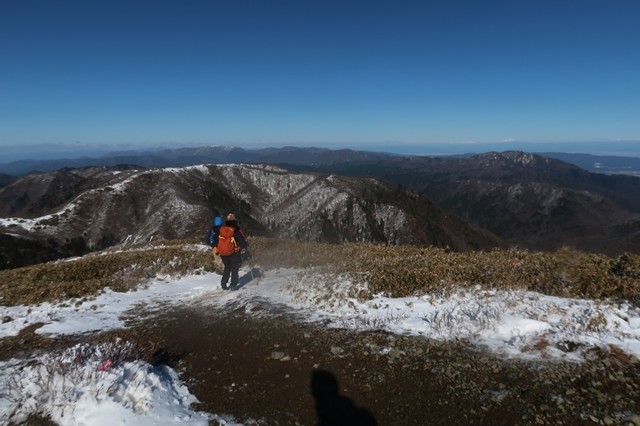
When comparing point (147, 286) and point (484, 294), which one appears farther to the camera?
point (147, 286)

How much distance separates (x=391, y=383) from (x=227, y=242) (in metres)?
10.2

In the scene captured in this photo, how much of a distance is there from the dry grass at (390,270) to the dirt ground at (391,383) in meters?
3.90

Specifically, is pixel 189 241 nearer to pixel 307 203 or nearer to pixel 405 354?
pixel 405 354

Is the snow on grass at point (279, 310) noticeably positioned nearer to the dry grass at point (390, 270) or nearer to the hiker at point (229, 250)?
the hiker at point (229, 250)

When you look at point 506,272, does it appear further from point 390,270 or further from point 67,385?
point 67,385

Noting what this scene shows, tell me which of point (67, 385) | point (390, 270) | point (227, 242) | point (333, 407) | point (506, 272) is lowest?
point (333, 407)

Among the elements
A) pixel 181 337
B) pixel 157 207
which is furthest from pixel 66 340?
pixel 157 207

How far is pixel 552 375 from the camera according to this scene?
7316mm

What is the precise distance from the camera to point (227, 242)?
16078 mm

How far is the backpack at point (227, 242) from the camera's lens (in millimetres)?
16062

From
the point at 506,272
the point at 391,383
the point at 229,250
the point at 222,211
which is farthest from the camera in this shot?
the point at 222,211

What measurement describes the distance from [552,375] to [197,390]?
7.00m

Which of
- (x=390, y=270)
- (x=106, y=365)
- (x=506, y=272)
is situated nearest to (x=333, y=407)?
(x=106, y=365)

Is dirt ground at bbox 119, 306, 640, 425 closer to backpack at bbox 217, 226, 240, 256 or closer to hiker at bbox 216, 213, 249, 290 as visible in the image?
hiker at bbox 216, 213, 249, 290
